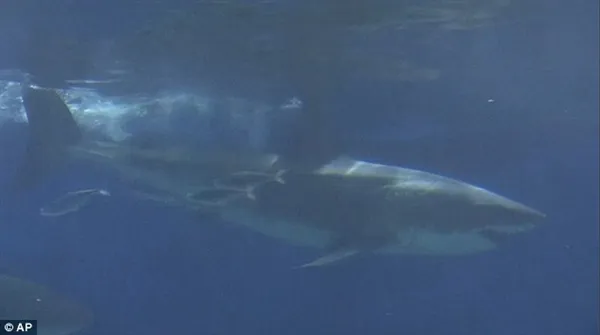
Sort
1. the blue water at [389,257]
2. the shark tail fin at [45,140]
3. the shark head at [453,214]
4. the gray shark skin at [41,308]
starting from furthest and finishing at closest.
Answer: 1. the blue water at [389,257]
2. the shark tail fin at [45,140]
3. the shark head at [453,214]
4. the gray shark skin at [41,308]

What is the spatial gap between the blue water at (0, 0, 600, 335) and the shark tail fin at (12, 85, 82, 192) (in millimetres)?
232

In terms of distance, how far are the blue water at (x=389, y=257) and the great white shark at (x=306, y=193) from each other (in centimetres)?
37

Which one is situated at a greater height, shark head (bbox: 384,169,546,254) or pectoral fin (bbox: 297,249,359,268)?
shark head (bbox: 384,169,546,254)

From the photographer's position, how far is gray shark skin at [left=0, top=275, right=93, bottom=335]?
7.14 metres

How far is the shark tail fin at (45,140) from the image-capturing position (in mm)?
8344

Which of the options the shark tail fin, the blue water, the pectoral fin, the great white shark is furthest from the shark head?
the shark tail fin

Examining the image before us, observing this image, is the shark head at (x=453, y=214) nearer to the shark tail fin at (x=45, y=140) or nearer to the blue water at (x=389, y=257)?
the blue water at (x=389, y=257)

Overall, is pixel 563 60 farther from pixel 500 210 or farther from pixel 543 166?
pixel 500 210

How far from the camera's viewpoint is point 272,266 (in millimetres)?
9445

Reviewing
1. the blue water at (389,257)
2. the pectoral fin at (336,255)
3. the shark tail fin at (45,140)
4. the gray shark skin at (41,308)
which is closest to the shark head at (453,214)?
the pectoral fin at (336,255)

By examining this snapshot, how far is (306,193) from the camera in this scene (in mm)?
8109

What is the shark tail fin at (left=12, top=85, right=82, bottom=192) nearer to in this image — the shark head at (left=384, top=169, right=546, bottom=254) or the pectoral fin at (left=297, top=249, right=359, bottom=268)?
the pectoral fin at (left=297, top=249, right=359, bottom=268)

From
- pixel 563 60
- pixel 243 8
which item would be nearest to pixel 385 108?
pixel 563 60

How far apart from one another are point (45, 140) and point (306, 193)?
341 centimetres
